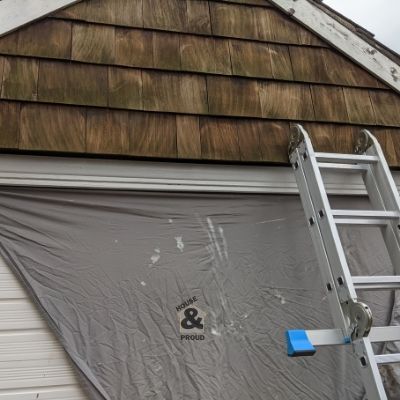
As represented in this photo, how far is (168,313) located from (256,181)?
0.72 meters

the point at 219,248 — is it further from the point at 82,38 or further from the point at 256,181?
the point at 82,38

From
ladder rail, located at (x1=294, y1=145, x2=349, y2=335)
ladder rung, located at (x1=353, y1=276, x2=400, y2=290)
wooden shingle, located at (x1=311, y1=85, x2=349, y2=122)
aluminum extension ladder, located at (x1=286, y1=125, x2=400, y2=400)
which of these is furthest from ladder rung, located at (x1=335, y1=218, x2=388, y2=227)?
wooden shingle, located at (x1=311, y1=85, x2=349, y2=122)

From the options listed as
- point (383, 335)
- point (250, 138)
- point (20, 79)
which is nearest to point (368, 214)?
point (383, 335)

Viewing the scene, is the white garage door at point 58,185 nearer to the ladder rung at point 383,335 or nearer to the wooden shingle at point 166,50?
the wooden shingle at point 166,50

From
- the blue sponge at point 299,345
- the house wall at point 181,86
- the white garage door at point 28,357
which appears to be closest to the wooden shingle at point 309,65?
the house wall at point 181,86

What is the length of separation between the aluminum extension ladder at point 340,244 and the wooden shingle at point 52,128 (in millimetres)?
958

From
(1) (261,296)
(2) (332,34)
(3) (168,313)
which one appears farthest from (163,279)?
(2) (332,34)

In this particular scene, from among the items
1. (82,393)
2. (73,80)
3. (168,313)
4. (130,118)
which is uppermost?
(73,80)

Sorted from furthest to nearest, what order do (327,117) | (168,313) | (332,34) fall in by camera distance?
(332,34), (327,117), (168,313)

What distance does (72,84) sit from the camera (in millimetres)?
1861

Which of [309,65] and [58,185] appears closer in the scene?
[58,185]

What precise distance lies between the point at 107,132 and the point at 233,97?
0.63m

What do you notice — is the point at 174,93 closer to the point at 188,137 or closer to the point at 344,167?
the point at 188,137

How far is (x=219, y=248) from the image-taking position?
182cm
